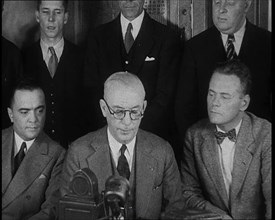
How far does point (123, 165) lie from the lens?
3023 millimetres

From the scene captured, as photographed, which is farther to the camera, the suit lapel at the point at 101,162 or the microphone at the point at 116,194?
the suit lapel at the point at 101,162

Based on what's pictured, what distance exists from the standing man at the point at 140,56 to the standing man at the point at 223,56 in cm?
9

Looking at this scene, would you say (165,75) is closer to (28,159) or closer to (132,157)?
(132,157)

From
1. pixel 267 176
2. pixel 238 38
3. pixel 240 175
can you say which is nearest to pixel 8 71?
pixel 238 38

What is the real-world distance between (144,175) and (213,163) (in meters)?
0.46

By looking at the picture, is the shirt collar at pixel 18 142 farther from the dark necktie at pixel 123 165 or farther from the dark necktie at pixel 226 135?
the dark necktie at pixel 226 135

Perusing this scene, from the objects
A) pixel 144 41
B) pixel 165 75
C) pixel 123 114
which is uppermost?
pixel 144 41

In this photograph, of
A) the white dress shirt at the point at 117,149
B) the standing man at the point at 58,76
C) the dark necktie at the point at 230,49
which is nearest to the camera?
the white dress shirt at the point at 117,149

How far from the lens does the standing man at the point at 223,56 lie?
123 inches

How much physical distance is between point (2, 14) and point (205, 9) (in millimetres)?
1374

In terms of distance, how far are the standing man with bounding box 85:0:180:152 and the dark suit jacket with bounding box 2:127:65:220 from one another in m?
0.41

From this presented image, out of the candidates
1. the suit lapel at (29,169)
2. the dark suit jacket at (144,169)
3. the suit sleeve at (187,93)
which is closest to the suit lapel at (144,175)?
the dark suit jacket at (144,169)

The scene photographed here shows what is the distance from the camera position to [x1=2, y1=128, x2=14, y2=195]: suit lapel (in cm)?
316

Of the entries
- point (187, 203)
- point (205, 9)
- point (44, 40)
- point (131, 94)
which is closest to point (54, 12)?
point (44, 40)
